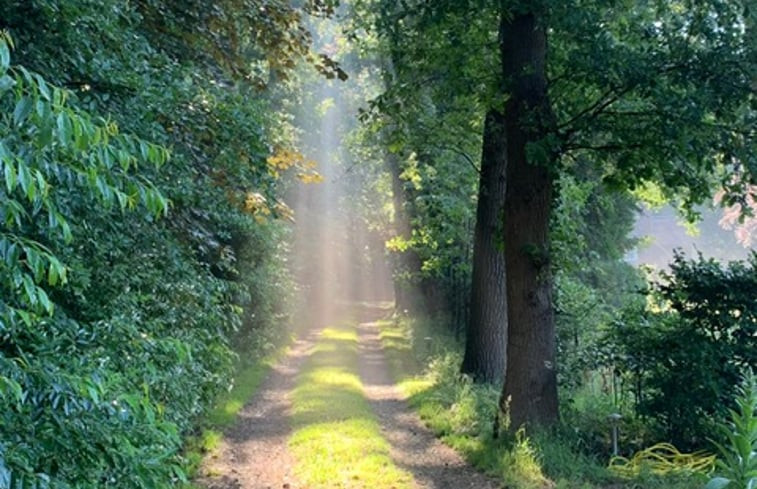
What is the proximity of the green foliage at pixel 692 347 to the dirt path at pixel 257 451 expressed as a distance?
417cm

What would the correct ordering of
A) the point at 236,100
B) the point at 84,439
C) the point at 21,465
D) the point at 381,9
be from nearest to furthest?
the point at 21,465 → the point at 84,439 → the point at 236,100 → the point at 381,9

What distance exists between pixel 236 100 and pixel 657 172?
4.81m

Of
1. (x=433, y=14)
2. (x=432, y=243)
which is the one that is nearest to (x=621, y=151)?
(x=433, y=14)

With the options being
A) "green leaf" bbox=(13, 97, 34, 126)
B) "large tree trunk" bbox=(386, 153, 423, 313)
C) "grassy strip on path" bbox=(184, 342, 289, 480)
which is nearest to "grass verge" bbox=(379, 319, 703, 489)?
"grassy strip on path" bbox=(184, 342, 289, 480)

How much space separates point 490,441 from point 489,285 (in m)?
3.93

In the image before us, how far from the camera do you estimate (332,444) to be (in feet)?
26.6

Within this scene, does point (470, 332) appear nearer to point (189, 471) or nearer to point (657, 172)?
point (657, 172)

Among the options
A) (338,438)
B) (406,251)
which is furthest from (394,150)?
(406,251)

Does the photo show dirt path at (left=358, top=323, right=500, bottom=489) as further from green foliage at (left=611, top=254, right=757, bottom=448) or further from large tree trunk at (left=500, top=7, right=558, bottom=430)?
green foliage at (left=611, top=254, right=757, bottom=448)

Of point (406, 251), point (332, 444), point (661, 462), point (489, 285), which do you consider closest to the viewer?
point (661, 462)

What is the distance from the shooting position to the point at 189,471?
7.04 m

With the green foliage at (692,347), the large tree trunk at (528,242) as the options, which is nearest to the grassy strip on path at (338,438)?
the large tree trunk at (528,242)

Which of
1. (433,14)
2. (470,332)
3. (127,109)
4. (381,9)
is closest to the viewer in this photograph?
(127,109)

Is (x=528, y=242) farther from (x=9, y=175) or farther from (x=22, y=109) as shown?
(x=9, y=175)
